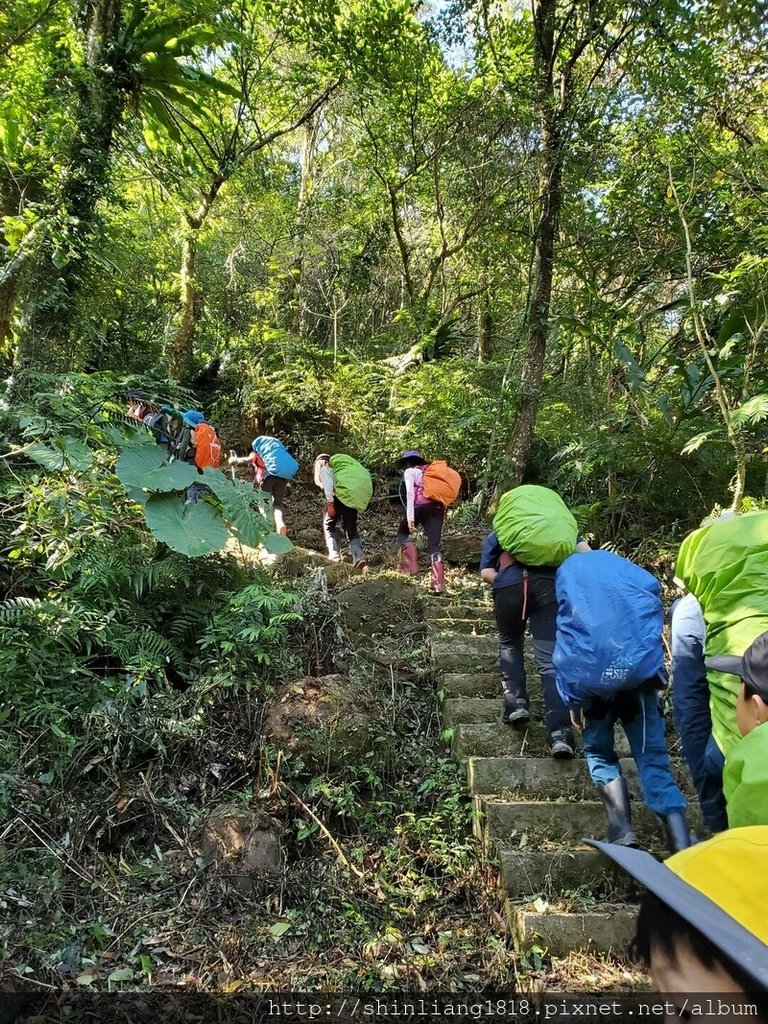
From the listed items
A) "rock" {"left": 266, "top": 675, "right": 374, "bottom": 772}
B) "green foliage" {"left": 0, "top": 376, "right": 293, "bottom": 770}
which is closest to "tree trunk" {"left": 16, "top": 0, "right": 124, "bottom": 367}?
"green foliage" {"left": 0, "top": 376, "right": 293, "bottom": 770}

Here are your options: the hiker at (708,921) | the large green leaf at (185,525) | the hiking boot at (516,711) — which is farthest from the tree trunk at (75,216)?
the hiker at (708,921)

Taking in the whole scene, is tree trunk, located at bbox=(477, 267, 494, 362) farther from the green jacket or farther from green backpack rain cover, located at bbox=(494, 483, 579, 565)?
the green jacket

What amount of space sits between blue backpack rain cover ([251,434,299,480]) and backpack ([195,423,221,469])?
49 cm

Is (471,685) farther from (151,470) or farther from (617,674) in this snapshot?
(151,470)

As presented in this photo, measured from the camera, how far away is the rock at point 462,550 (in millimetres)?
7555

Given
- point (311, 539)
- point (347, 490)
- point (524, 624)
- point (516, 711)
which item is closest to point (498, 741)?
point (516, 711)

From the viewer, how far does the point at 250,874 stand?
3260 millimetres

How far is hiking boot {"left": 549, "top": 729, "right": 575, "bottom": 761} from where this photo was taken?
3730mm

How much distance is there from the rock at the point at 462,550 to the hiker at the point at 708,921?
657cm

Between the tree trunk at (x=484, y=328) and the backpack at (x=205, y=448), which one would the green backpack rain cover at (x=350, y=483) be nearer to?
the backpack at (x=205, y=448)

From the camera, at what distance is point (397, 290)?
1379 centimetres

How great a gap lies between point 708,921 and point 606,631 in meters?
2.33

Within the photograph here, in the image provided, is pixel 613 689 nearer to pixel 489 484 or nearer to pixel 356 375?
pixel 489 484

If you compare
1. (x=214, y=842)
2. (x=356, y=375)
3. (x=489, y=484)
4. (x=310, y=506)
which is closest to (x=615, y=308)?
(x=489, y=484)
